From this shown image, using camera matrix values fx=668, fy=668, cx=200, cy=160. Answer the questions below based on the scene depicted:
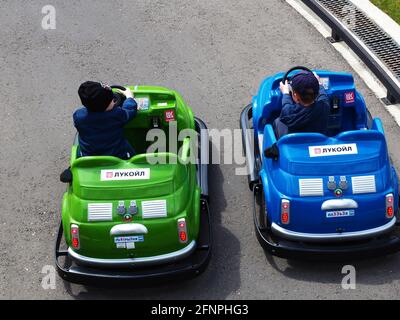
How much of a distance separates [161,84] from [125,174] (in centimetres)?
290

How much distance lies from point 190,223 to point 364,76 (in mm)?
3884

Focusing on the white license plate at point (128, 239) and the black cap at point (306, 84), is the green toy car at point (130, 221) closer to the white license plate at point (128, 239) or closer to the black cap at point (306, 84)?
the white license plate at point (128, 239)

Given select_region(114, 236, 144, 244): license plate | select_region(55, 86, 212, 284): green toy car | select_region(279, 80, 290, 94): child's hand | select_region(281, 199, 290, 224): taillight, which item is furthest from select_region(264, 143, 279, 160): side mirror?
select_region(114, 236, 144, 244): license plate

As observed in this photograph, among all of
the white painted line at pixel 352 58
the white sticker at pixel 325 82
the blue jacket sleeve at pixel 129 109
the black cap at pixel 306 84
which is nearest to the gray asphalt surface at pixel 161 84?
the white painted line at pixel 352 58

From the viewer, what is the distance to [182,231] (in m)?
6.22

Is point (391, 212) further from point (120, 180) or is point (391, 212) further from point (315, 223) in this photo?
point (120, 180)

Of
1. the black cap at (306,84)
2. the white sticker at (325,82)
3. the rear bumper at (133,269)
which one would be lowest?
the rear bumper at (133,269)

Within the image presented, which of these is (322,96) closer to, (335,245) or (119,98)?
(335,245)

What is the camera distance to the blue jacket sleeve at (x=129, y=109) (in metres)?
6.53

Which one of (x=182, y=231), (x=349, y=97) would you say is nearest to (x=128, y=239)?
(x=182, y=231)

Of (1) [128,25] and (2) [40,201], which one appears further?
(1) [128,25]

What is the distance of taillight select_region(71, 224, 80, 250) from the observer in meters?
6.20

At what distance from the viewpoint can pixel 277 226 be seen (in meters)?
6.41
